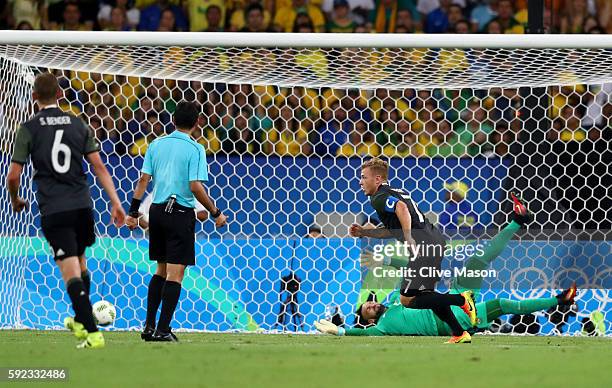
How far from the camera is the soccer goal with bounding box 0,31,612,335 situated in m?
9.39

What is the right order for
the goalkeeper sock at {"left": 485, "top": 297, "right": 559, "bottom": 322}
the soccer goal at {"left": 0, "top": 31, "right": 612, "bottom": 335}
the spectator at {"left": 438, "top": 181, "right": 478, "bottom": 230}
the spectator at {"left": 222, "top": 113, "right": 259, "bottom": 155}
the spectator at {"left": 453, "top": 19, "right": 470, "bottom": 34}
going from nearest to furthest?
the goalkeeper sock at {"left": 485, "top": 297, "right": 559, "bottom": 322} < the soccer goal at {"left": 0, "top": 31, "right": 612, "bottom": 335} < the spectator at {"left": 438, "top": 181, "right": 478, "bottom": 230} < the spectator at {"left": 222, "top": 113, "right": 259, "bottom": 155} < the spectator at {"left": 453, "top": 19, "right": 470, "bottom": 34}

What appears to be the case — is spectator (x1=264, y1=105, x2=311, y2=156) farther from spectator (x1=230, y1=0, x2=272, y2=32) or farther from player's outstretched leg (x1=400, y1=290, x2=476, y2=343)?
spectator (x1=230, y1=0, x2=272, y2=32)

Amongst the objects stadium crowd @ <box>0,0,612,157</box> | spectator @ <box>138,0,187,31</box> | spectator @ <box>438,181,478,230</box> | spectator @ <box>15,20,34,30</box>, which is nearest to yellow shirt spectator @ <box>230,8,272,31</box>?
spectator @ <box>138,0,187,31</box>

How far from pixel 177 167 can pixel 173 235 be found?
465 millimetres

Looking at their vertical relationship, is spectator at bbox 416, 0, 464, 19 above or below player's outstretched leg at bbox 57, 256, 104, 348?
above

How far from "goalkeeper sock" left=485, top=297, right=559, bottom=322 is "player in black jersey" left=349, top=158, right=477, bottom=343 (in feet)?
2.31

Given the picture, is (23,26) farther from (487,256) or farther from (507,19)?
(487,256)

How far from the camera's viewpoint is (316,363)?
5.74 m

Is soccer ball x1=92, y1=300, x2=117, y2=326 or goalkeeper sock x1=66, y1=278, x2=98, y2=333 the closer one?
goalkeeper sock x1=66, y1=278, x2=98, y2=333

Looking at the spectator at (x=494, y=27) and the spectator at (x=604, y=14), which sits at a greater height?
the spectator at (x=604, y=14)

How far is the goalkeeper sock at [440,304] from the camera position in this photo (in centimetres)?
797

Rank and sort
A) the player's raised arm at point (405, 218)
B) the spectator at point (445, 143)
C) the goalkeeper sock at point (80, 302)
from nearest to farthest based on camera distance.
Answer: the goalkeeper sock at point (80, 302) → the player's raised arm at point (405, 218) → the spectator at point (445, 143)

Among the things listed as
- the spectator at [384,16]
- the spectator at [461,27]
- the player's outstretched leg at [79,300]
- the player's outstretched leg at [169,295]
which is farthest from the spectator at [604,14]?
the player's outstretched leg at [79,300]

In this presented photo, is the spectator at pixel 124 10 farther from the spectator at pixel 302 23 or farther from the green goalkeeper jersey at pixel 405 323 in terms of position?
the green goalkeeper jersey at pixel 405 323
